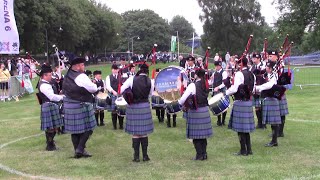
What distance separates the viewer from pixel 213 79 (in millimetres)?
10703

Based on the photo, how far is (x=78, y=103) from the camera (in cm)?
714

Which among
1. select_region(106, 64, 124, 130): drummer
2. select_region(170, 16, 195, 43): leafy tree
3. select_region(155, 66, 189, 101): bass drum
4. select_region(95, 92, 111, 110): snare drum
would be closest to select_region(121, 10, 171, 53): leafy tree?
select_region(170, 16, 195, 43): leafy tree

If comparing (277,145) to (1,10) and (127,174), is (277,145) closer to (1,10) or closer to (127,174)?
(127,174)

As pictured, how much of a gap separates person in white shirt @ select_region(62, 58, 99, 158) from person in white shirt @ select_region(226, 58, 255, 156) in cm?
241

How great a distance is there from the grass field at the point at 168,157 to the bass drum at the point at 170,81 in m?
0.99

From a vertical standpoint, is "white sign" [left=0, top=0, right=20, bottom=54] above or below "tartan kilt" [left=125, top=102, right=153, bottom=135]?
above

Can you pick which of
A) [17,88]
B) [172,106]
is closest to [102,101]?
[172,106]

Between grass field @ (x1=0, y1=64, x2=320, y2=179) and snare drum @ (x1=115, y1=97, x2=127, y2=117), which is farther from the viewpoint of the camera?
snare drum @ (x1=115, y1=97, x2=127, y2=117)

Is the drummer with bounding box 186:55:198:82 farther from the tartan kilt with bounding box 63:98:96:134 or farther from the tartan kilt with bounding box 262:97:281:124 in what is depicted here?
the tartan kilt with bounding box 63:98:96:134

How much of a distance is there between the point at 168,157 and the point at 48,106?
2543 mm

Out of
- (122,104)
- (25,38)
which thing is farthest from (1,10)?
(25,38)

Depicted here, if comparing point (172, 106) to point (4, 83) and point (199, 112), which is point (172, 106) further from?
point (4, 83)

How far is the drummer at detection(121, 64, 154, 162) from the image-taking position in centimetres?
693

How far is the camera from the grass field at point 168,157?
20.5 feet
